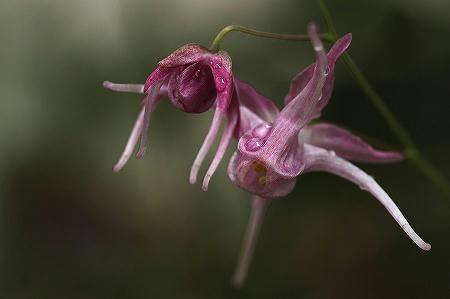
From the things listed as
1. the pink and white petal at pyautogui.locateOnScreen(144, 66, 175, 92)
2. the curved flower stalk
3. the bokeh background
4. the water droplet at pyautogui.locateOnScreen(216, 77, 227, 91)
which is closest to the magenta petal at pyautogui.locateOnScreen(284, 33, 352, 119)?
the curved flower stalk

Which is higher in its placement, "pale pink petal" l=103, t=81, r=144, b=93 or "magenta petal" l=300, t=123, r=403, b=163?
"pale pink petal" l=103, t=81, r=144, b=93

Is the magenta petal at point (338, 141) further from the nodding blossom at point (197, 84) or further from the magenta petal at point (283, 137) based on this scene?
the nodding blossom at point (197, 84)

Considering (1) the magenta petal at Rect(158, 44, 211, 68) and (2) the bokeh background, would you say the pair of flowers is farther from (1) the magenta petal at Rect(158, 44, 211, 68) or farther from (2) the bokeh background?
(2) the bokeh background

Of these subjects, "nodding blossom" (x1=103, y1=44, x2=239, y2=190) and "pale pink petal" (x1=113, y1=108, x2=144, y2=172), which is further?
"pale pink petal" (x1=113, y1=108, x2=144, y2=172)

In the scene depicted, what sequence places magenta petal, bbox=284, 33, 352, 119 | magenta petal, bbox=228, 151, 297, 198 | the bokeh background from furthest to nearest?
the bokeh background, magenta petal, bbox=228, 151, 297, 198, magenta petal, bbox=284, 33, 352, 119

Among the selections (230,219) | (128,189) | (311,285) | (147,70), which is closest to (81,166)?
(128,189)

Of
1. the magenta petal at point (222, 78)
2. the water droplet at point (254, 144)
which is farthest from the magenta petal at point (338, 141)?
the magenta petal at point (222, 78)

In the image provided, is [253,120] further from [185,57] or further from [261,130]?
[185,57]
